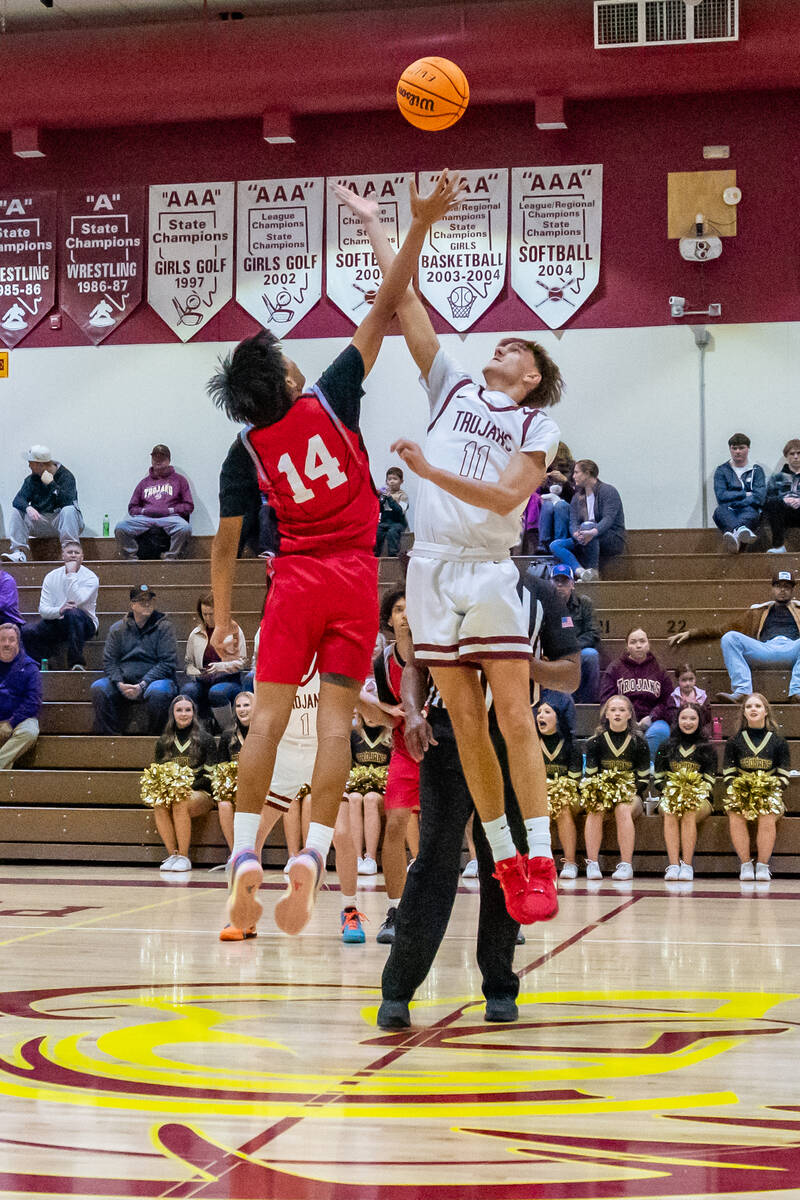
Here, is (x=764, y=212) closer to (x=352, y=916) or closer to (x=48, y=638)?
(x=48, y=638)

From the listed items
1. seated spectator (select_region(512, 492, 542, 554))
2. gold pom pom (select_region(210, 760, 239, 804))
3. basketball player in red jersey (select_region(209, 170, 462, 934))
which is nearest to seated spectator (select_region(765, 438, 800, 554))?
seated spectator (select_region(512, 492, 542, 554))

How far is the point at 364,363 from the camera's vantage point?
4.45m

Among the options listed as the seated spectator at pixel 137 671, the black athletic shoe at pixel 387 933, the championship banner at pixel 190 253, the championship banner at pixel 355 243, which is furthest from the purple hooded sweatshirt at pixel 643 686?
the championship banner at pixel 190 253

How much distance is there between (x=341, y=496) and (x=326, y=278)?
11.1 metres

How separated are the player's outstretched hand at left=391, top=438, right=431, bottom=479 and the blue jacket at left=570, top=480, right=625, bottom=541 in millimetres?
8457

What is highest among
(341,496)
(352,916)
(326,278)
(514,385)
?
(326,278)

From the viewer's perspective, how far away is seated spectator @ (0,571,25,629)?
1148cm

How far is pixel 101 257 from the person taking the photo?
15.3 metres

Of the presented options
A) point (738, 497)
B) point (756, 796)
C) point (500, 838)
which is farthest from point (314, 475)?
point (738, 497)

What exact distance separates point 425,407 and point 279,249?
7.35 ft

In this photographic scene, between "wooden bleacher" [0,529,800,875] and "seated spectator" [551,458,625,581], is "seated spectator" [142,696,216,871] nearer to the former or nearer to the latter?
"wooden bleacher" [0,529,800,875]

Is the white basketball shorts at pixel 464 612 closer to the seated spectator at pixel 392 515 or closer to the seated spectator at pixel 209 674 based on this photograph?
the seated spectator at pixel 209 674

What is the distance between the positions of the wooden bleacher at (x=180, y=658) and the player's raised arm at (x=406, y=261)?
19.3 ft

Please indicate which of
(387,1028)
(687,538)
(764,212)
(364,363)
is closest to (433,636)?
(364,363)
